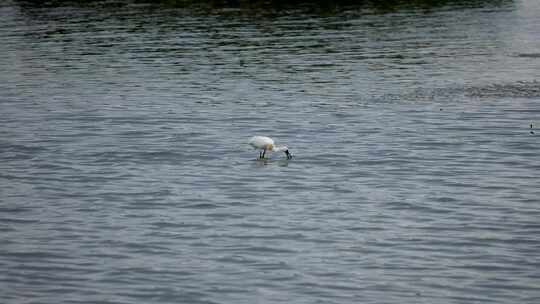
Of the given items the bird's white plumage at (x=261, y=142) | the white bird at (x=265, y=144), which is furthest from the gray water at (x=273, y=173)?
the bird's white plumage at (x=261, y=142)

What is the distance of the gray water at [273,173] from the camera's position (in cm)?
1995

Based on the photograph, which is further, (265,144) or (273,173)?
(265,144)

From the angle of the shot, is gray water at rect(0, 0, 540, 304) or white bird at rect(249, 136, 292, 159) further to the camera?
white bird at rect(249, 136, 292, 159)

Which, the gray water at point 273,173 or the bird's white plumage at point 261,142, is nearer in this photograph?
the gray water at point 273,173

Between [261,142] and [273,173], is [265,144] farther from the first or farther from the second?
[273,173]

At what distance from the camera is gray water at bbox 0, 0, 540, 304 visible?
19953mm

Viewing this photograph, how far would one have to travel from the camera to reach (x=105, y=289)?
1927cm

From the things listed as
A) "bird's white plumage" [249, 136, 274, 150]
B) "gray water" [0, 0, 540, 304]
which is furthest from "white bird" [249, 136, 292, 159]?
"gray water" [0, 0, 540, 304]

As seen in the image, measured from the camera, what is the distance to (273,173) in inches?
1139

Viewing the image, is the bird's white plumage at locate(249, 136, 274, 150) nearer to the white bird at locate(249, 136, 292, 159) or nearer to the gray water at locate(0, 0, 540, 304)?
the white bird at locate(249, 136, 292, 159)

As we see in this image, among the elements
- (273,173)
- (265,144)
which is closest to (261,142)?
(265,144)

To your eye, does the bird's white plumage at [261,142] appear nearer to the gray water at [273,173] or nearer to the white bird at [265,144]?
the white bird at [265,144]

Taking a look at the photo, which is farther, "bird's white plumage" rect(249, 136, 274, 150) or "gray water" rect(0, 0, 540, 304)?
"bird's white plumage" rect(249, 136, 274, 150)

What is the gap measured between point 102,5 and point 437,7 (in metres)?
27.6
